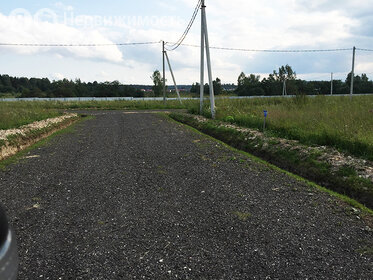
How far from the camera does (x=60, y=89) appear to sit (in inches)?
3408

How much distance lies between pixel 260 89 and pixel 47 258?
3360 inches

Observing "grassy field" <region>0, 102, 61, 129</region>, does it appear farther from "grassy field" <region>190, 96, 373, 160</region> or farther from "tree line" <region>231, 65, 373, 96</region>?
"tree line" <region>231, 65, 373, 96</region>

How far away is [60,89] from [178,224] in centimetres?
9321

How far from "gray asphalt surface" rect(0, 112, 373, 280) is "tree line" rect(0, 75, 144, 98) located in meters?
81.9

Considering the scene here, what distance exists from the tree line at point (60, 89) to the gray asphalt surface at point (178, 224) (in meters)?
81.9

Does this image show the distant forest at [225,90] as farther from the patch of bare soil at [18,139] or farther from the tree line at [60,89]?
the patch of bare soil at [18,139]

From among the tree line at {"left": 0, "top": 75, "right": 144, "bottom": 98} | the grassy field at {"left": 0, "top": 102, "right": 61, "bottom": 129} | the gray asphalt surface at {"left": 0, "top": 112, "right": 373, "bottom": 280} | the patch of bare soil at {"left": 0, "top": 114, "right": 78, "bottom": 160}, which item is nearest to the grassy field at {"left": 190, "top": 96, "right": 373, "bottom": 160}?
the gray asphalt surface at {"left": 0, "top": 112, "right": 373, "bottom": 280}

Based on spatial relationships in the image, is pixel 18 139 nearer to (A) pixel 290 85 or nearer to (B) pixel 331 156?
(B) pixel 331 156

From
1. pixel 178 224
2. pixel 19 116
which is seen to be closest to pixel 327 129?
pixel 178 224

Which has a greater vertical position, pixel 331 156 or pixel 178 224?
pixel 331 156

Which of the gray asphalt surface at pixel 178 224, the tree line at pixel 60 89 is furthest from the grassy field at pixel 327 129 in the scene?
the tree line at pixel 60 89

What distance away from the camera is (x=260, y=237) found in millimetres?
3578

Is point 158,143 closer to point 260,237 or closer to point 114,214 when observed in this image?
point 114,214

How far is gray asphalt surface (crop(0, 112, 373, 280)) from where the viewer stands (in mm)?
2980
